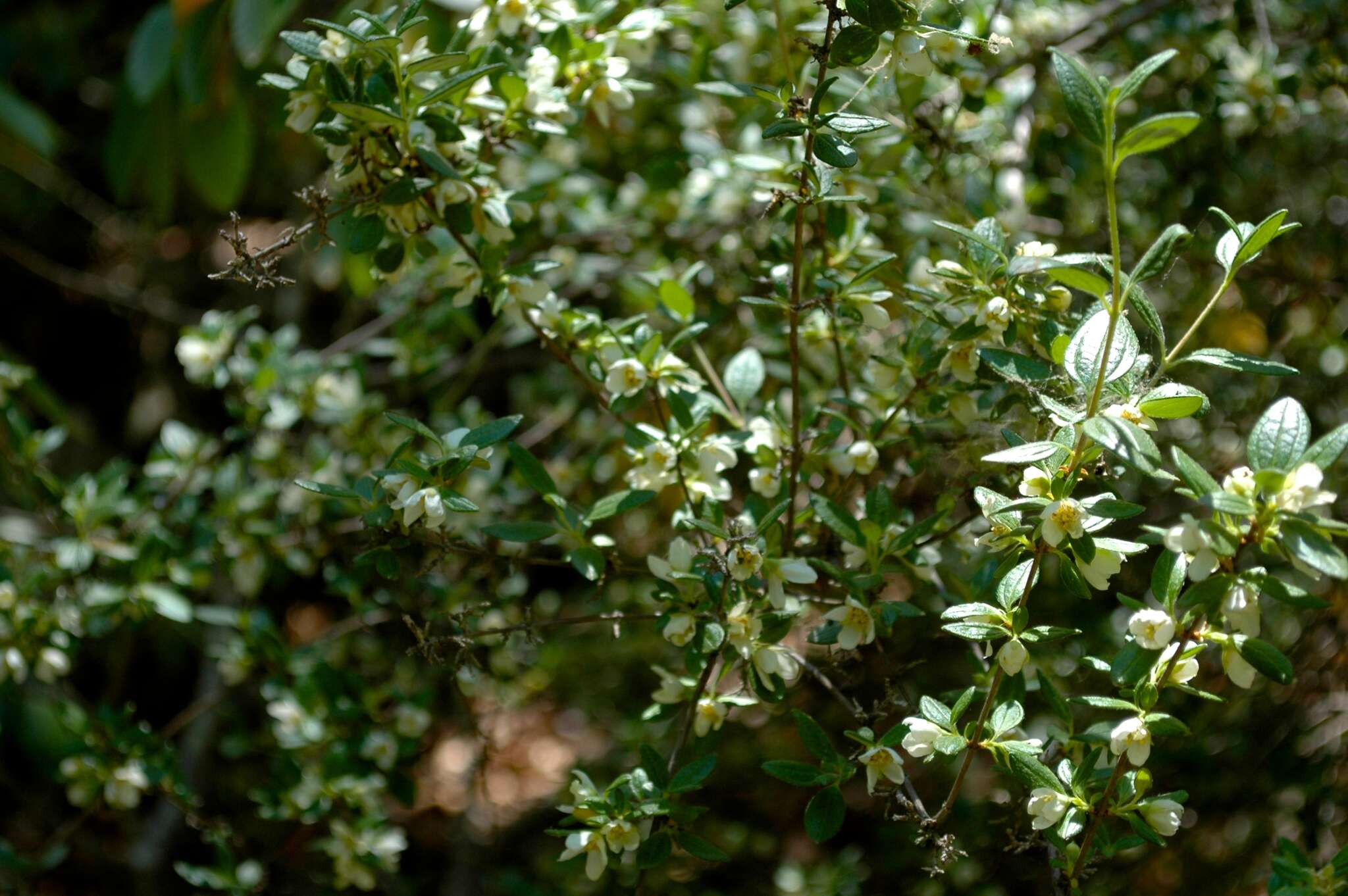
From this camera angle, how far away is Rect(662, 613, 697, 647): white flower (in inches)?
38.7

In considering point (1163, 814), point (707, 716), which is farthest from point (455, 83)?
point (1163, 814)

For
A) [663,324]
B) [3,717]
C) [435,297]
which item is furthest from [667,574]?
[3,717]

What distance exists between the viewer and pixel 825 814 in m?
0.93

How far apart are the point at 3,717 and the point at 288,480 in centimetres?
89

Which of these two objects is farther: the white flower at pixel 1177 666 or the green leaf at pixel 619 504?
the green leaf at pixel 619 504

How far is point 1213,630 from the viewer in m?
0.82

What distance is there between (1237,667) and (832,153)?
20.1 inches

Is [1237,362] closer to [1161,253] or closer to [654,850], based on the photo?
[1161,253]

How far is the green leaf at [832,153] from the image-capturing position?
34.6 inches

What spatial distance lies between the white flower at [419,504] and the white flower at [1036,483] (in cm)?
48

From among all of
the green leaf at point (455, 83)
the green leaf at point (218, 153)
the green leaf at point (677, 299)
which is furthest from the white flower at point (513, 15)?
the green leaf at point (218, 153)

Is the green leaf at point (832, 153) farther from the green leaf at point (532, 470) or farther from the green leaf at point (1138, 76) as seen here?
the green leaf at point (532, 470)

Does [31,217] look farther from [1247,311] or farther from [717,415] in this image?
[1247,311]

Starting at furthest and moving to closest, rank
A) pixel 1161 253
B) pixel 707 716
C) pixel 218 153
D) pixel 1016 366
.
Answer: pixel 218 153, pixel 707 716, pixel 1016 366, pixel 1161 253
